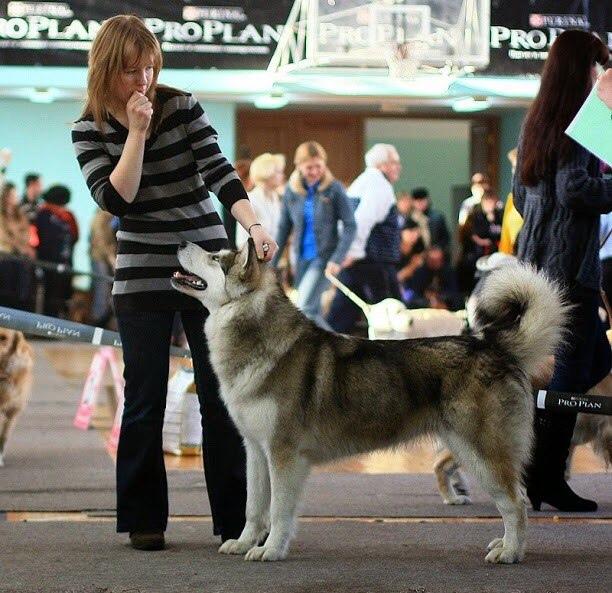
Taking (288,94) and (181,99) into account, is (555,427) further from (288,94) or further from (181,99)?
(288,94)

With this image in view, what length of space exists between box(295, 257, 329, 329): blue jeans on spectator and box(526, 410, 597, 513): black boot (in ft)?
18.8

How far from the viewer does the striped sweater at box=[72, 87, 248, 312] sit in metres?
5.02

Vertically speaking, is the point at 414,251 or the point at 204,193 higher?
the point at 204,193

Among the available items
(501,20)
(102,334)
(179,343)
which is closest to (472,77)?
(501,20)

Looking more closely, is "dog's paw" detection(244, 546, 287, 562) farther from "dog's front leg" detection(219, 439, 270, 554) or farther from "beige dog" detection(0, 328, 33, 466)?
"beige dog" detection(0, 328, 33, 466)

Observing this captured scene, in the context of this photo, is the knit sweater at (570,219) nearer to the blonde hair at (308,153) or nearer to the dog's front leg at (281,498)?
the dog's front leg at (281,498)

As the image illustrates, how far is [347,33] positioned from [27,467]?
7.17 meters

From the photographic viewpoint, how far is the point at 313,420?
16.3 ft

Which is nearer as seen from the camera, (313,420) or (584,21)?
(313,420)

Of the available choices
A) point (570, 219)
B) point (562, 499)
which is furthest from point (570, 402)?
point (570, 219)

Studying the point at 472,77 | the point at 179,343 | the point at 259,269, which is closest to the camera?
the point at 259,269

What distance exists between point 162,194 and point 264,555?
52.7 inches

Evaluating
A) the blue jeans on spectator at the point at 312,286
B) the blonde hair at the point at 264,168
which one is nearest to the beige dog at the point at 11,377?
the blue jeans on spectator at the point at 312,286

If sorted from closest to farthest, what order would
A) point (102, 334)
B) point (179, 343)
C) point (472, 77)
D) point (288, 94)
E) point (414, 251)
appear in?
point (102, 334)
point (179, 343)
point (472, 77)
point (288, 94)
point (414, 251)
